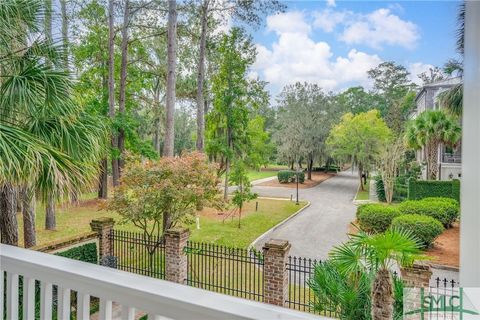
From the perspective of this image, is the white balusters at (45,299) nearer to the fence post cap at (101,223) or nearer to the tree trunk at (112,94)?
the fence post cap at (101,223)

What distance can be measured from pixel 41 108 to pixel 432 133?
81.3 inches

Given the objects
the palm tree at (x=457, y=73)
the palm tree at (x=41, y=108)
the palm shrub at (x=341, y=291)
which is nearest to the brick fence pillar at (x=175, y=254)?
the palm tree at (x=41, y=108)

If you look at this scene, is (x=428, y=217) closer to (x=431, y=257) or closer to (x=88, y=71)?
(x=431, y=257)

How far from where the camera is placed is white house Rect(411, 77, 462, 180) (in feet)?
5.36

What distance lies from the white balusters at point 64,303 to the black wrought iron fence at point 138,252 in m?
1.48

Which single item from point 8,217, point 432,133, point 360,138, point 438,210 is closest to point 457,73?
point 432,133

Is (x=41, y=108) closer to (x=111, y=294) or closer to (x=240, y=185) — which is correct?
(x=240, y=185)

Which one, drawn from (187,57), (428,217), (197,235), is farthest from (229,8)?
(428,217)

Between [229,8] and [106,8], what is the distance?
34.6 inches

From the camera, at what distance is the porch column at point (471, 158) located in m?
1.16

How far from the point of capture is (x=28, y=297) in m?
0.84

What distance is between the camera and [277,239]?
2064 millimetres

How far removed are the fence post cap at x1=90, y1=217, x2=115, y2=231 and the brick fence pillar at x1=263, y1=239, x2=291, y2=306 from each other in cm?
110

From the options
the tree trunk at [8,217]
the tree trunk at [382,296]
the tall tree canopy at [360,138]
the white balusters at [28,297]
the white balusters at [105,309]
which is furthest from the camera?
→ the tree trunk at [8,217]
